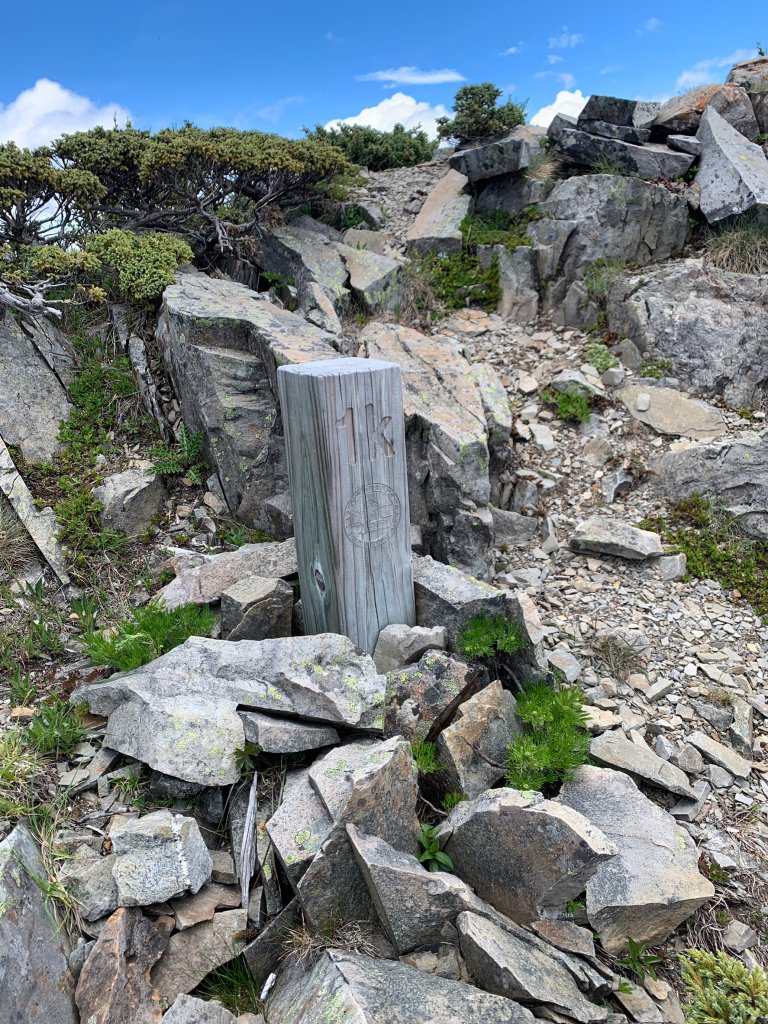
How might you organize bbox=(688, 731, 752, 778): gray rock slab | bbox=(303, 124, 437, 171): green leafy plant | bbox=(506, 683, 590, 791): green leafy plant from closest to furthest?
bbox=(506, 683, 590, 791): green leafy plant, bbox=(688, 731, 752, 778): gray rock slab, bbox=(303, 124, 437, 171): green leafy plant

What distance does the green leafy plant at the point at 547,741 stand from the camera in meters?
4.91

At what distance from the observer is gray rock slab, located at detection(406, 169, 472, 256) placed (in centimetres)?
1234

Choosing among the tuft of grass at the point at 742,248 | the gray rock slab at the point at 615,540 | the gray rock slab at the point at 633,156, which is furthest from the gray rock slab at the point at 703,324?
the gray rock slab at the point at 615,540

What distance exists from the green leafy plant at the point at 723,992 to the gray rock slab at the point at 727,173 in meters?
11.2

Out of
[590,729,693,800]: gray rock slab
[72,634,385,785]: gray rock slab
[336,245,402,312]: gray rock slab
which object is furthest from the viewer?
[336,245,402,312]: gray rock slab

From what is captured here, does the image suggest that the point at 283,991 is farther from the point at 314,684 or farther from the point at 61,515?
the point at 61,515

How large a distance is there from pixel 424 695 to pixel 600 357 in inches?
274

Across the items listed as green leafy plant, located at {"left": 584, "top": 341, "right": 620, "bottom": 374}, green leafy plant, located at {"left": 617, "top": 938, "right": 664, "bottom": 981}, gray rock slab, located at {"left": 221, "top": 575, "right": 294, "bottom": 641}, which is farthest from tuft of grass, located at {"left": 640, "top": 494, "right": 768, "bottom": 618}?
gray rock slab, located at {"left": 221, "top": 575, "right": 294, "bottom": 641}

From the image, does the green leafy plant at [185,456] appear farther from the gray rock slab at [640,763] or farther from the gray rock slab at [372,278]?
the gray rock slab at [640,763]

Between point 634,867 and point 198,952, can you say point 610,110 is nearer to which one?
point 634,867

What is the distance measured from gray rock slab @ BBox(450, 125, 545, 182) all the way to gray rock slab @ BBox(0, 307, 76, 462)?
28.6ft

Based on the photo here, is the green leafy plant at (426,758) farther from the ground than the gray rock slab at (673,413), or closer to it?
closer to it

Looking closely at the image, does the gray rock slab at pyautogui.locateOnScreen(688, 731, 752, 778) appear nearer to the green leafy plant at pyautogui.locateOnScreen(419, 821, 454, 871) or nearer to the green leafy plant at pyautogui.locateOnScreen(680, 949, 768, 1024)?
the green leafy plant at pyautogui.locateOnScreen(680, 949, 768, 1024)

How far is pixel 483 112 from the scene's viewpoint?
48.0 feet
